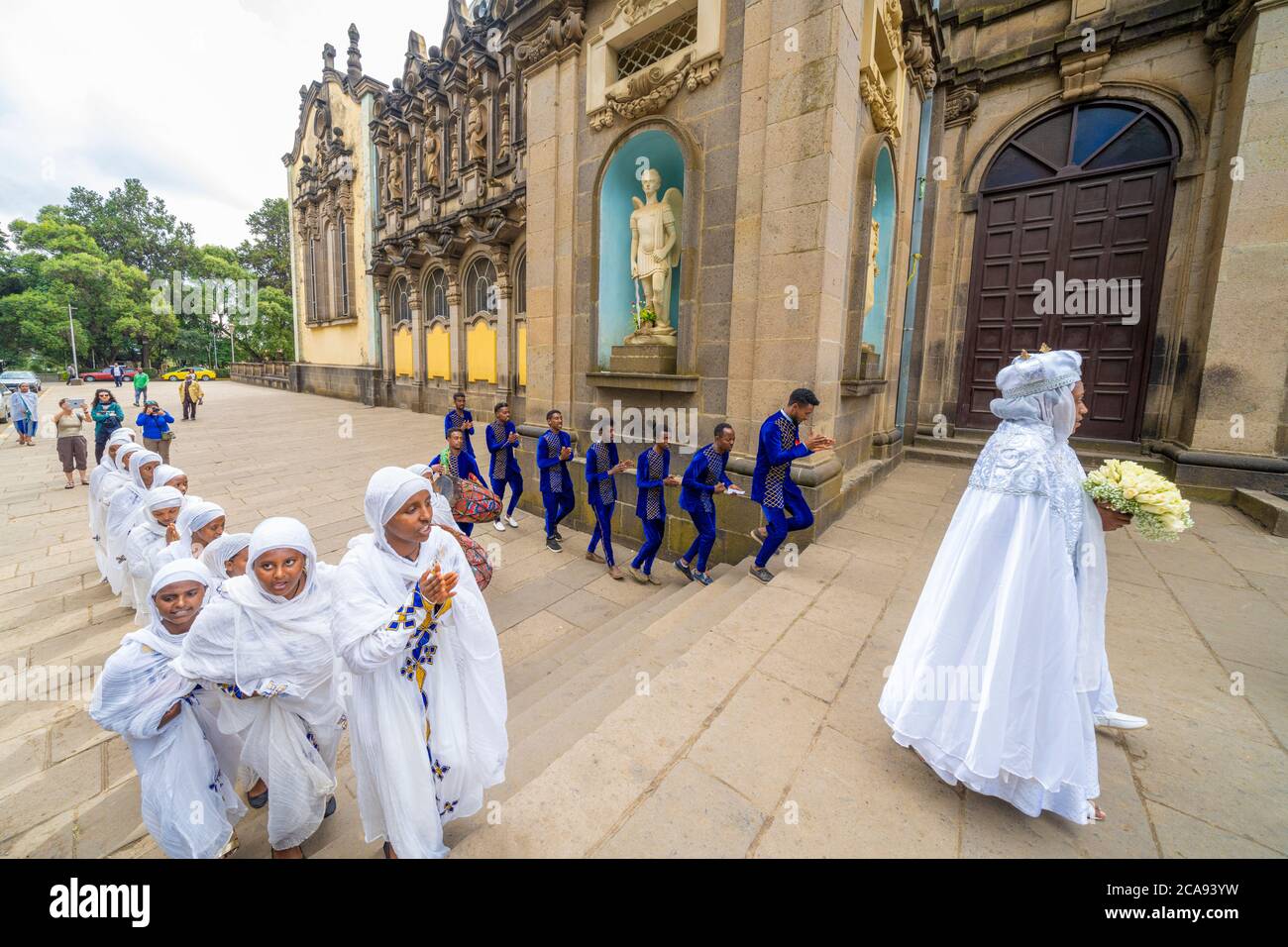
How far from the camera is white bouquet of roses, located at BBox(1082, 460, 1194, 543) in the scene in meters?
2.19

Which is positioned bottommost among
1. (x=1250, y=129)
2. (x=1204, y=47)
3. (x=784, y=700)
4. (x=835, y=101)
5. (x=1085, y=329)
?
(x=784, y=700)

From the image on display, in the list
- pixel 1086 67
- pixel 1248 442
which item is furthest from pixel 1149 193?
pixel 1248 442

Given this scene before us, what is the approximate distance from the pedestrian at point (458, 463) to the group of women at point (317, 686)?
3936 mm

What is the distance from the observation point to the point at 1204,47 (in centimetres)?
750

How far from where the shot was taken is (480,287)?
16.5m

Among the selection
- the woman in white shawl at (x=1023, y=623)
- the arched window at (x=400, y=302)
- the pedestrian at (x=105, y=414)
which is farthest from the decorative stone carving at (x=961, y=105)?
the arched window at (x=400, y=302)

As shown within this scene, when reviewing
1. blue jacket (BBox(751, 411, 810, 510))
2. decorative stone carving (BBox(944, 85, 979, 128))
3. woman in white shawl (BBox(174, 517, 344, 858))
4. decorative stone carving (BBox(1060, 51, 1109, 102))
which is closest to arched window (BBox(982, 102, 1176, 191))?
decorative stone carving (BBox(1060, 51, 1109, 102))

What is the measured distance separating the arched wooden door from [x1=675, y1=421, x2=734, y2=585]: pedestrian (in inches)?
284

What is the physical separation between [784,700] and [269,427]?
17.8m

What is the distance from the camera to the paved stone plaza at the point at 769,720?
2.20 m

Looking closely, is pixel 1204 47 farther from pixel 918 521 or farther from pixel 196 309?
pixel 196 309

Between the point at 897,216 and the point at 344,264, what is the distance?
23.5 metres

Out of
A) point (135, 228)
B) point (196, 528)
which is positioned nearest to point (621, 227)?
point (196, 528)

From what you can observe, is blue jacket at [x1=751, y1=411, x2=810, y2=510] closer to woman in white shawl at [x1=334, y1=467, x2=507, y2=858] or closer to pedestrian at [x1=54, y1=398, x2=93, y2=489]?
woman in white shawl at [x1=334, y1=467, x2=507, y2=858]
